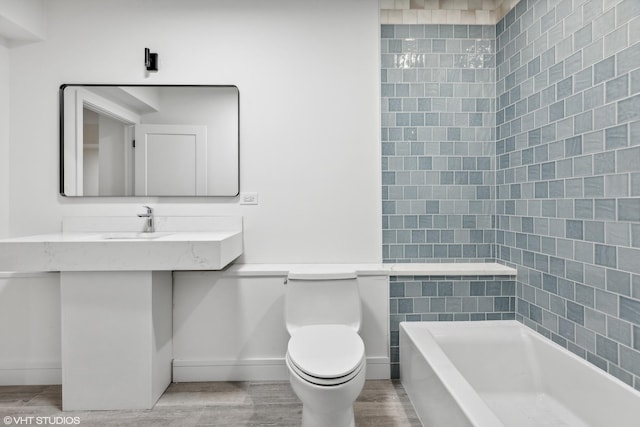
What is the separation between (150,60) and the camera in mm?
2314

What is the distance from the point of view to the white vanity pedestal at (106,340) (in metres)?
1.90

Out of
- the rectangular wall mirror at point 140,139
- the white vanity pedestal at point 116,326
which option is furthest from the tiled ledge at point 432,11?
the white vanity pedestal at point 116,326

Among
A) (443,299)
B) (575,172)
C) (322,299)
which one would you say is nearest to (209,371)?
(322,299)

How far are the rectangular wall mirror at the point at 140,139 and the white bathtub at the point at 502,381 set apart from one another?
1585mm

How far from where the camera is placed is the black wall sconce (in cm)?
230

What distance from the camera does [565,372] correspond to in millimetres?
1718

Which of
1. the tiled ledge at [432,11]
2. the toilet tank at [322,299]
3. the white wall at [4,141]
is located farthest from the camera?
the tiled ledge at [432,11]

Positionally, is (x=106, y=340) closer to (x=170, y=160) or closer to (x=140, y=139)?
(x=170, y=160)

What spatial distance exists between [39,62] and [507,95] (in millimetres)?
3099

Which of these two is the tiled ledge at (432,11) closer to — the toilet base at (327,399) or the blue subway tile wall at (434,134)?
the blue subway tile wall at (434,134)

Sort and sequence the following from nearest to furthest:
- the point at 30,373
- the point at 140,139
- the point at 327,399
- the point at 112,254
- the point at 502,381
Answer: the point at 327,399, the point at 112,254, the point at 502,381, the point at 30,373, the point at 140,139

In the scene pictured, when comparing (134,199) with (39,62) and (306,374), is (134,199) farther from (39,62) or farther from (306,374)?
(306,374)

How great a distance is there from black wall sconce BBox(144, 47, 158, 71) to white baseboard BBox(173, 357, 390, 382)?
1924 millimetres

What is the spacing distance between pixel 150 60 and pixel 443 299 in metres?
2.47
